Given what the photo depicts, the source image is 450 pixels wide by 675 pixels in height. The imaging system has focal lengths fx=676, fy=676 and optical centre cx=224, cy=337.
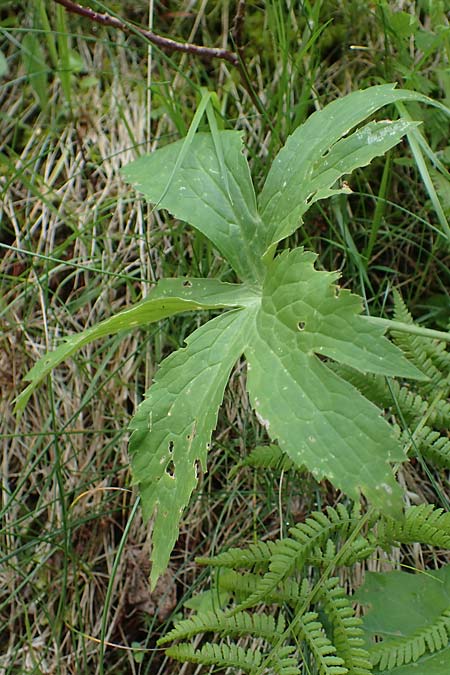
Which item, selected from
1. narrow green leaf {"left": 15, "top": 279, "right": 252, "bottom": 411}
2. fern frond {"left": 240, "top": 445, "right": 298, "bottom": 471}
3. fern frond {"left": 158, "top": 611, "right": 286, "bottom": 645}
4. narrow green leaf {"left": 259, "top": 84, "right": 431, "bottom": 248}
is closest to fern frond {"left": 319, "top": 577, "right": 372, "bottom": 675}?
fern frond {"left": 158, "top": 611, "right": 286, "bottom": 645}

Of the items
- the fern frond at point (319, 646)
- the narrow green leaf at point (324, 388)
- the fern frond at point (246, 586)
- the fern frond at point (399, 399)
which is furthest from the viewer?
the fern frond at point (399, 399)

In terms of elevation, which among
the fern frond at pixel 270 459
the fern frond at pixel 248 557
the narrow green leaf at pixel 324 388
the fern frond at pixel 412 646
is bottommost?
the fern frond at pixel 412 646

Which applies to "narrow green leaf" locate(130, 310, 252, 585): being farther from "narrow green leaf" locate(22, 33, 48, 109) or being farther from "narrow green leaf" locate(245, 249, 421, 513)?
"narrow green leaf" locate(22, 33, 48, 109)

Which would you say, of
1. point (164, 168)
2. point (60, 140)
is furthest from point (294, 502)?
point (60, 140)

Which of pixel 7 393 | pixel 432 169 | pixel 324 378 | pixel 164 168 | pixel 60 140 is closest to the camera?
pixel 324 378

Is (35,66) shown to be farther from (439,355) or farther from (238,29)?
(439,355)

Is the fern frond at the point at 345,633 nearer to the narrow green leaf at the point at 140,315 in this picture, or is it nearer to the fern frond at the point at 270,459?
the fern frond at the point at 270,459

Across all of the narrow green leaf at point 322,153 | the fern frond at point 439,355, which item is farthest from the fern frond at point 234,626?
the narrow green leaf at point 322,153

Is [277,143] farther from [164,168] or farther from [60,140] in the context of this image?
[60,140]
